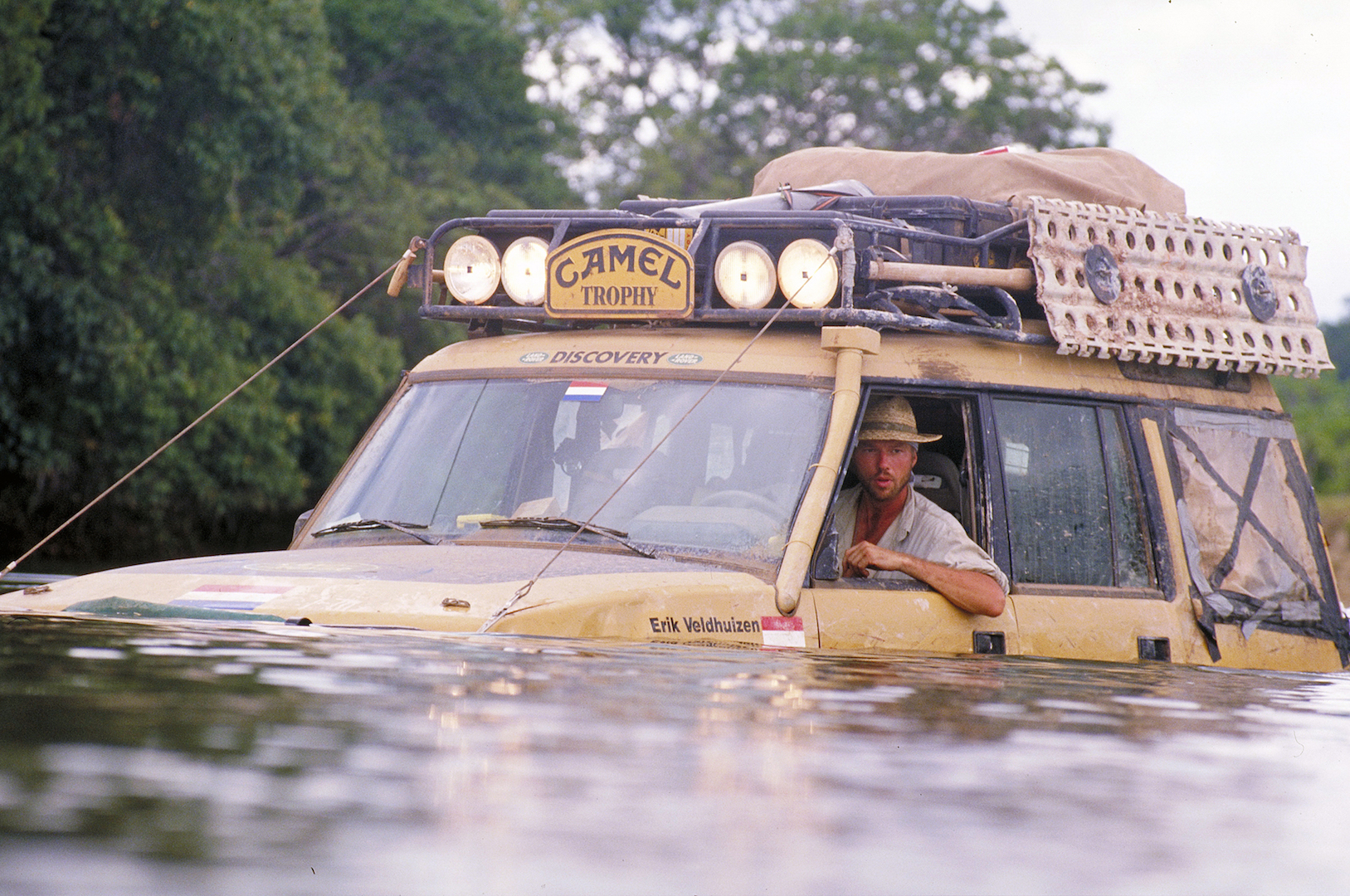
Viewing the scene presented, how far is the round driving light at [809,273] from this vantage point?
5.38m

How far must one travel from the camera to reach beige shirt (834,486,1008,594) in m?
5.27

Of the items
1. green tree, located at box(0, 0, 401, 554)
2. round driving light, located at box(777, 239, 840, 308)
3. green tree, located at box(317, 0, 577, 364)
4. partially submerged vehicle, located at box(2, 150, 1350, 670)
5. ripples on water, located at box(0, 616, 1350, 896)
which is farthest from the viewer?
green tree, located at box(317, 0, 577, 364)

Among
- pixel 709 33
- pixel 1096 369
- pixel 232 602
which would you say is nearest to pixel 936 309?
pixel 1096 369

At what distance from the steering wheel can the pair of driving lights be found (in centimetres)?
74

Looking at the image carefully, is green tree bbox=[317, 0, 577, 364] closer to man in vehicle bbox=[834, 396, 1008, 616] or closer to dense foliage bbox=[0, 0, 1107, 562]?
dense foliage bbox=[0, 0, 1107, 562]

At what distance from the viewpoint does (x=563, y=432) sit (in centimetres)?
533

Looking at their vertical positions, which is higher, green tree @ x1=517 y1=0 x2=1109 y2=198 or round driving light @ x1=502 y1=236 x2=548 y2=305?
green tree @ x1=517 y1=0 x2=1109 y2=198

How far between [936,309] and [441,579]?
7.06ft

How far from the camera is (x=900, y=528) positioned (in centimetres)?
564

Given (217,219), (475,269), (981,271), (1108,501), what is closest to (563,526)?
(475,269)

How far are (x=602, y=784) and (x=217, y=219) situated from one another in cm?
1823

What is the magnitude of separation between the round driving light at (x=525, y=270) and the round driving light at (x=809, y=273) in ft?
2.89

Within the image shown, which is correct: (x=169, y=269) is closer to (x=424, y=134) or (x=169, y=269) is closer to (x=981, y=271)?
(x=424, y=134)

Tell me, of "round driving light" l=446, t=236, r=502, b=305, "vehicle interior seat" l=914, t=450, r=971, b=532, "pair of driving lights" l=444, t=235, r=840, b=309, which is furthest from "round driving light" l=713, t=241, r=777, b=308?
"vehicle interior seat" l=914, t=450, r=971, b=532
